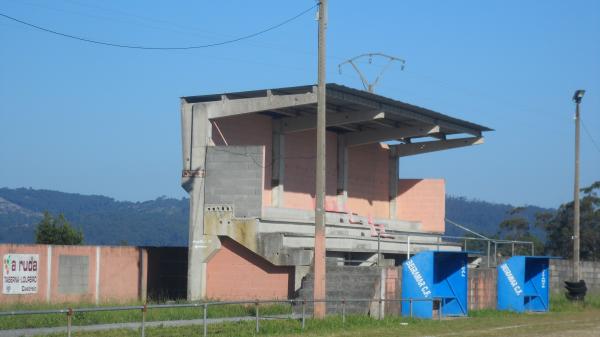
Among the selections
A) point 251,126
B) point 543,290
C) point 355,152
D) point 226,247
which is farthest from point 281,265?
point 355,152

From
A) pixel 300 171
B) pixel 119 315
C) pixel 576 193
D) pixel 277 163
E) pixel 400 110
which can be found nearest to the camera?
pixel 119 315

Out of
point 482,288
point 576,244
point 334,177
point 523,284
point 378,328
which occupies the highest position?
point 334,177

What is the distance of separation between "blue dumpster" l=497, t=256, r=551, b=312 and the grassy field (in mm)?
3323

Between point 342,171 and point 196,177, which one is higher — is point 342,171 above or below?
above

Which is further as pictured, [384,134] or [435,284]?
[384,134]

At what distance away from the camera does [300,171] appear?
1722 inches

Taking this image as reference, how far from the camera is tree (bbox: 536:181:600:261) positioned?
8081 cm

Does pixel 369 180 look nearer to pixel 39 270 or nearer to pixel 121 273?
pixel 121 273

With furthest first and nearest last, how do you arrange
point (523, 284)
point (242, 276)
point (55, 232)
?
point (55, 232) → point (523, 284) → point (242, 276)

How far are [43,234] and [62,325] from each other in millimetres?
32082

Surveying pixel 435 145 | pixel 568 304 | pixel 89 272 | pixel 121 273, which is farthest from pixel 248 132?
pixel 568 304

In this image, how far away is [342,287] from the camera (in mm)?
30109

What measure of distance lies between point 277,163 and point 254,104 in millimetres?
6947

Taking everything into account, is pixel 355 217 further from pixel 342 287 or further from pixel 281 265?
pixel 342 287
